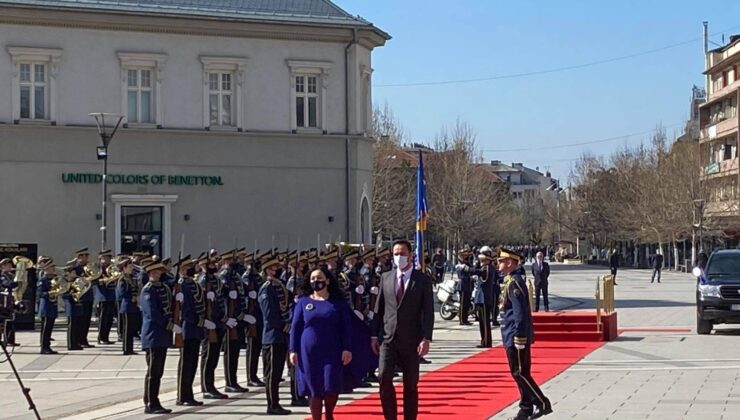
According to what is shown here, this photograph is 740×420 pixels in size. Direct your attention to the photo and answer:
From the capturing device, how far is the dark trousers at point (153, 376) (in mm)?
15133

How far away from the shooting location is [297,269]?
1759 cm

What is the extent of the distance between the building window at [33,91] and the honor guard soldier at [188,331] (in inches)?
979

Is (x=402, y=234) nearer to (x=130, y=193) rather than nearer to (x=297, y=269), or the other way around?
(x=130, y=193)

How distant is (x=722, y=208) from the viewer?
3627 inches

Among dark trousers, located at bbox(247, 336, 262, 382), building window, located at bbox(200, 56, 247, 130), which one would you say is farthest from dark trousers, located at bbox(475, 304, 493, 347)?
building window, located at bbox(200, 56, 247, 130)

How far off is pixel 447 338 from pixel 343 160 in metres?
16.0

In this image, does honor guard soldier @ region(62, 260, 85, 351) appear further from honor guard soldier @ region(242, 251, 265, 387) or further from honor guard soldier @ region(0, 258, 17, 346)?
honor guard soldier @ region(242, 251, 265, 387)

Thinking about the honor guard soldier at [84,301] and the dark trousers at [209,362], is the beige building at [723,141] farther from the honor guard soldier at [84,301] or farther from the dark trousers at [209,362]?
the dark trousers at [209,362]

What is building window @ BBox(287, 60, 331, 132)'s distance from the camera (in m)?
42.2

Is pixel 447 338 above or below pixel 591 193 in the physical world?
below

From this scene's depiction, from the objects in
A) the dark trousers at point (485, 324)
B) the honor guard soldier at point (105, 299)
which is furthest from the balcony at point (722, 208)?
the honor guard soldier at point (105, 299)

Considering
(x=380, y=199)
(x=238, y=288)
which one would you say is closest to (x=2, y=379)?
(x=238, y=288)

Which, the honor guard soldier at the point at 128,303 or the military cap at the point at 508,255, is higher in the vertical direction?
the military cap at the point at 508,255

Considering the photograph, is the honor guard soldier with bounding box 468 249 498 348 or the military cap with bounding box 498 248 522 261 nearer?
the military cap with bounding box 498 248 522 261
